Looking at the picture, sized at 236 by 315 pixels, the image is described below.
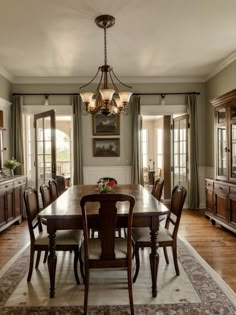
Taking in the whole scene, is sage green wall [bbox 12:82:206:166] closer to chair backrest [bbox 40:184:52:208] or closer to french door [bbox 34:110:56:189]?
french door [bbox 34:110:56:189]

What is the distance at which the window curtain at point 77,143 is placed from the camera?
635 centimetres

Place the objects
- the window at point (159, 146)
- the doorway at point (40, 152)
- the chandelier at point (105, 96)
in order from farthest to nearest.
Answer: the window at point (159, 146), the doorway at point (40, 152), the chandelier at point (105, 96)

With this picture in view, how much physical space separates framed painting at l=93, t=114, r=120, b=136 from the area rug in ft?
11.9

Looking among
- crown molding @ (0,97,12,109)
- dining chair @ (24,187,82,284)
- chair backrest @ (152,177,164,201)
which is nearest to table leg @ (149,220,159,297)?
dining chair @ (24,187,82,284)

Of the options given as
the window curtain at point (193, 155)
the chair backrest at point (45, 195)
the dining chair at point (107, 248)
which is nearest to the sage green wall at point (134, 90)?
the window curtain at point (193, 155)

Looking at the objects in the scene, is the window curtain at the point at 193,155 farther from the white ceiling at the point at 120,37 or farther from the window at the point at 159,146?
the window at the point at 159,146

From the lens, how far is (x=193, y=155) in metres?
6.41

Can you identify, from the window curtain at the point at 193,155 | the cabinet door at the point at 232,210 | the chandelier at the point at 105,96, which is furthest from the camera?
the window curtain at the point at 193,155

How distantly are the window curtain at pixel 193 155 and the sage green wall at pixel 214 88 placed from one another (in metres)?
0.29

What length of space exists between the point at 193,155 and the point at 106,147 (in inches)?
78.4

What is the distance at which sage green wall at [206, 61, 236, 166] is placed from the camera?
5281mm

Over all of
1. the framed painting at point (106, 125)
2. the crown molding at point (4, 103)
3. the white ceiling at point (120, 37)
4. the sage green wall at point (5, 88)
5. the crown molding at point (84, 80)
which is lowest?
the framed painting at point (106, 125)

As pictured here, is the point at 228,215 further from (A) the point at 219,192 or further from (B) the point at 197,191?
(B) the point at 197,191

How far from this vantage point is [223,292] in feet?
8.77
